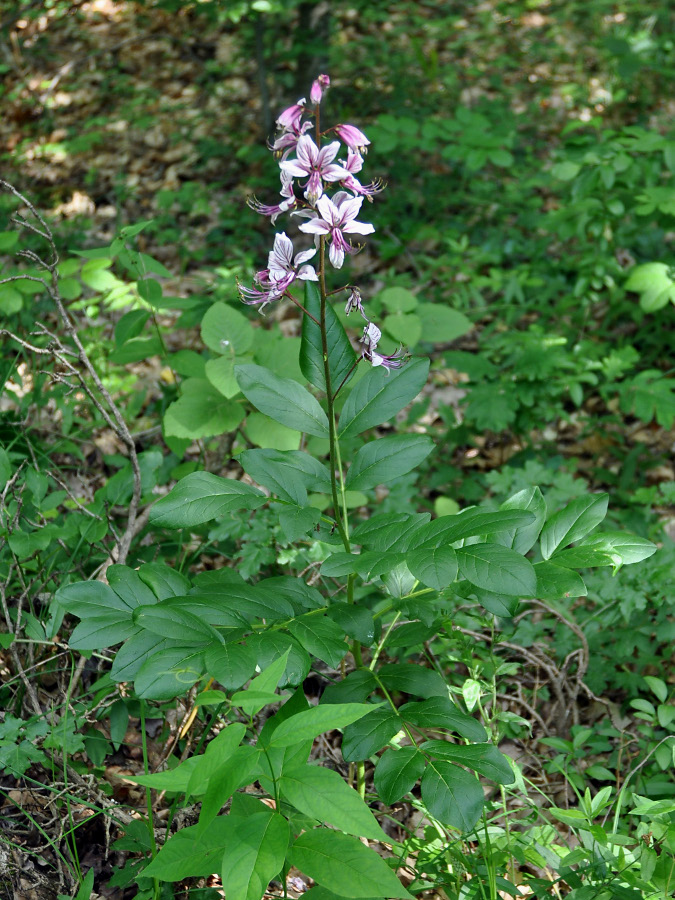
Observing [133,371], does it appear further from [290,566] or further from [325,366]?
[325,366]

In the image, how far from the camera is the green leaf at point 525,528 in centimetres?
156

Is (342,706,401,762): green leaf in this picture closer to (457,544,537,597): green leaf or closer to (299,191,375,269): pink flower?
(457,544,537,597): green leaf

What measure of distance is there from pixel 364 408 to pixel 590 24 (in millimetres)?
6009

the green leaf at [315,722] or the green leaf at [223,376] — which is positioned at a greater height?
the green leaf at [315,722]

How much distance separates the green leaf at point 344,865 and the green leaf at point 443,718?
0.33 m

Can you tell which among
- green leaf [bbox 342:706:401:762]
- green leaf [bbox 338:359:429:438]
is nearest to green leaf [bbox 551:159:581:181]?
green leaf [bbox 338:359:429:438]

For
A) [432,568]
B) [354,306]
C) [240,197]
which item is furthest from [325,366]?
[240,197]

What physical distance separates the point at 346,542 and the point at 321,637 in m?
0.27

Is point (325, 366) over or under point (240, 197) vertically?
over

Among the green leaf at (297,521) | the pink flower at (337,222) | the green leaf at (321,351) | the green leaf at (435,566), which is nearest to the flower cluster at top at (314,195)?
the pink flower at (337,222)

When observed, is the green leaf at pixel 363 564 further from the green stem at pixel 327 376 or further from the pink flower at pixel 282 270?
the pink flower at pixel 282 270

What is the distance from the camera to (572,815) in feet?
5.08

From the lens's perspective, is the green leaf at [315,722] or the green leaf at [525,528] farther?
the green leaf at [525,528]

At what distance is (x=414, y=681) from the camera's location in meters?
1.68
